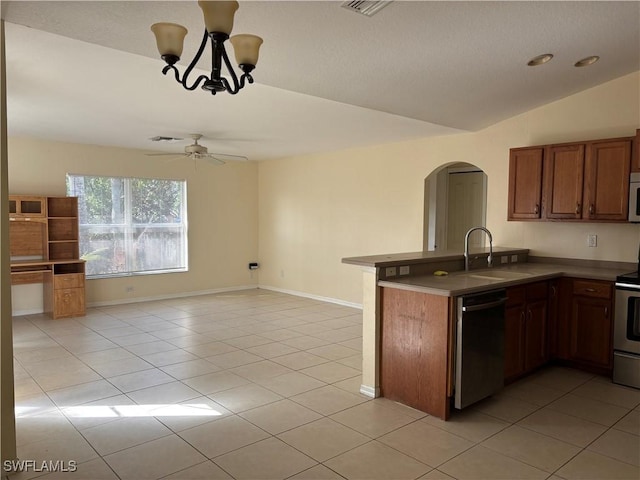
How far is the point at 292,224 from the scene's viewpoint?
7957 millimetres

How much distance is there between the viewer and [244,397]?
3.40m

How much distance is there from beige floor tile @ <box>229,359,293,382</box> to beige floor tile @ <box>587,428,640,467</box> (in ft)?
7.72

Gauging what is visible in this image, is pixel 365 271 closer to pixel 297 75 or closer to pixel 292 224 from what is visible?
pixel 297 75

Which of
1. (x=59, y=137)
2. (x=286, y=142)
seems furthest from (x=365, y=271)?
(x=59, y=137)

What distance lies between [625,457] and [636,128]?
295cm

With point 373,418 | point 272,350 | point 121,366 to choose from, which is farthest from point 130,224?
point 373,418

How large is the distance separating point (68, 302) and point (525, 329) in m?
5.64

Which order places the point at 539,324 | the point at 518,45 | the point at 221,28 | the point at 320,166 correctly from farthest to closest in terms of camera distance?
the point at 320,166 → the point at 539,324 → the point at 518,45 → the point at 221,28

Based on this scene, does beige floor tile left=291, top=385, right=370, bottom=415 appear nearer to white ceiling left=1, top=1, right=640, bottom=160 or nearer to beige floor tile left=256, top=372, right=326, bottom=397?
beige floor tile left=256, top=372, right=326, bottom=397

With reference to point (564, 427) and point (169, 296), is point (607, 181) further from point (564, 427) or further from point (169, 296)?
point (169, 296)

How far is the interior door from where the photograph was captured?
6586 millimetres

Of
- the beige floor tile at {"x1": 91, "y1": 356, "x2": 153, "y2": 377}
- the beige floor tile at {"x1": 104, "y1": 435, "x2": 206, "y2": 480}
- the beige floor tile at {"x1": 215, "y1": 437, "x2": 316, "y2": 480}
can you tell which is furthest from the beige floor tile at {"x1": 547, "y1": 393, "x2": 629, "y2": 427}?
the beige floor tile at {"x1": 91, "y1": 356, "x2": 153, "y2": 377}

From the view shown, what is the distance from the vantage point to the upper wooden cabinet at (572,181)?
154 inches

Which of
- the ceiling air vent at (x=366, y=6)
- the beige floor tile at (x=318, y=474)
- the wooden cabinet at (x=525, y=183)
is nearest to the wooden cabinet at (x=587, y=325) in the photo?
the wooden cabinet at (x=525, y=183)
